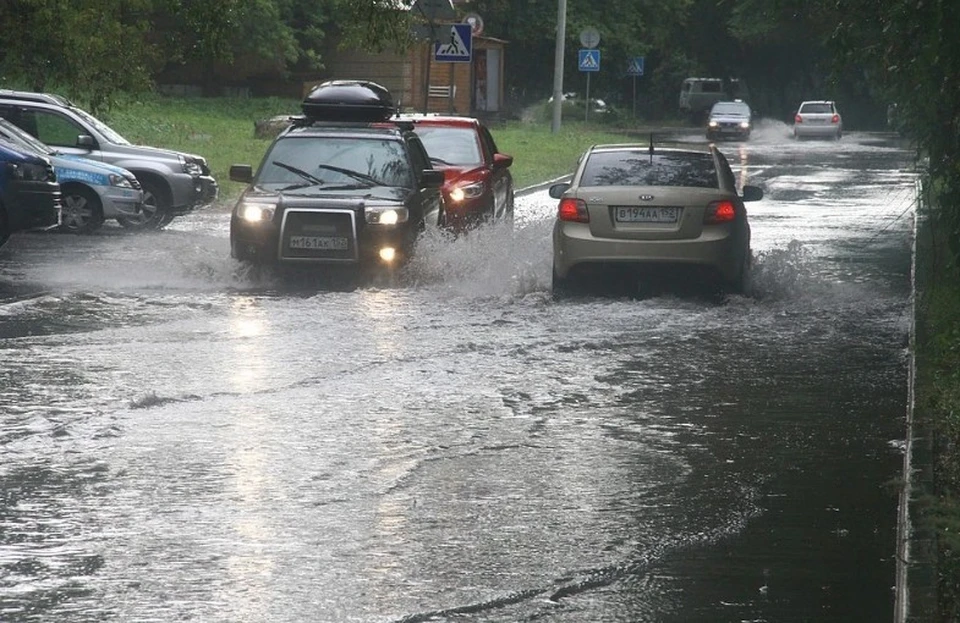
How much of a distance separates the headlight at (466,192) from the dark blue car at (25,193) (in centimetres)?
441

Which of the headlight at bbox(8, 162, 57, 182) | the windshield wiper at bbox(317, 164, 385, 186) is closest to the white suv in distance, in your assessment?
the headlight at bbox(8, 162, 57, 182)

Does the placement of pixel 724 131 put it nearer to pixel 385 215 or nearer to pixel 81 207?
pixel 81 207

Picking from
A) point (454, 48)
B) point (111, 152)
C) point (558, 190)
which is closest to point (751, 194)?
point (558, 190)

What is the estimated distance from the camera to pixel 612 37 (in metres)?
70.1

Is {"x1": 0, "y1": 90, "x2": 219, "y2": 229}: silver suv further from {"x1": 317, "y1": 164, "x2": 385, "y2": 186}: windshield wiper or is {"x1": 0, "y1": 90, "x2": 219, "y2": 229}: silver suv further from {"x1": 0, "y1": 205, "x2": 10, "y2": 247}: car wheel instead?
{"x1": 317, "y1": 164, "x2": 385, "y2": 186}: windshield wiper

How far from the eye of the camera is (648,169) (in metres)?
16.6

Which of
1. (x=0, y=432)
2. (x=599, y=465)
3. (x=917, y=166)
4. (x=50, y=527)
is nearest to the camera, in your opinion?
(x=50, y=527)

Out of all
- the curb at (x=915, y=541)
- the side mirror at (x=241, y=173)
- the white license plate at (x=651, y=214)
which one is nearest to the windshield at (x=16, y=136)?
the side mirror at (x=241, y=173)

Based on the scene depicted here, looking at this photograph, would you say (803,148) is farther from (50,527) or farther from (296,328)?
(50,527)

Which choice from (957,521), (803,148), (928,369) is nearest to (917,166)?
(928,369)

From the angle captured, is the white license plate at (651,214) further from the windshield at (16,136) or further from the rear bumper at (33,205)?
the windshield at (16,136)

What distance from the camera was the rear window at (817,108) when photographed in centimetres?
6681

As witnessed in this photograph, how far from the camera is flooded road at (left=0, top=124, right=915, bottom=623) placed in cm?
685

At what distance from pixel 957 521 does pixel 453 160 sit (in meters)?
16.2
